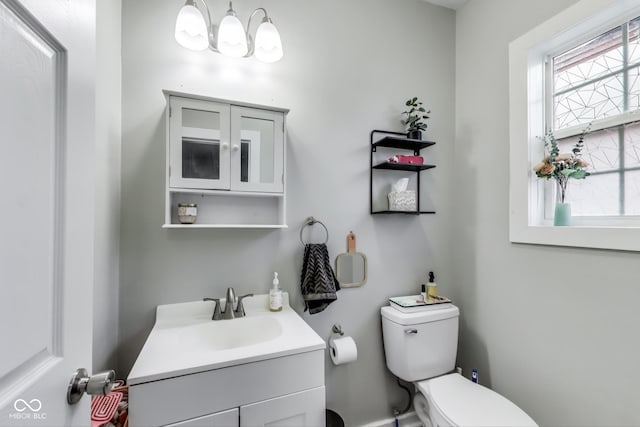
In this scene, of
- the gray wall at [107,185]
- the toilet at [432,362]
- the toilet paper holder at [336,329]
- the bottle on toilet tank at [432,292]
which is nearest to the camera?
the gray wall at [107,185]

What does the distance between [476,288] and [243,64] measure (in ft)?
5.84

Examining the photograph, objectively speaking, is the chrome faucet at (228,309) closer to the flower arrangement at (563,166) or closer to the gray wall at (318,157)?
the gray wall at (318,157)

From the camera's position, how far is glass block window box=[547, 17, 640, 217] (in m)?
1.13

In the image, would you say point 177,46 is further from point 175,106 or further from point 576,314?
point 576,314

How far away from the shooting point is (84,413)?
54 centimetres

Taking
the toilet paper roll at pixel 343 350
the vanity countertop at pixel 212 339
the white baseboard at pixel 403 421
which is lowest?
the white baseboard at pixel 403 421

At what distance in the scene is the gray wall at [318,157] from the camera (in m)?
1.24

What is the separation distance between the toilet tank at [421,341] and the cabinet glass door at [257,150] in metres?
0.95

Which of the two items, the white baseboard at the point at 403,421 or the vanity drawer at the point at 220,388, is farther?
the white baseboard at the point at 403,421

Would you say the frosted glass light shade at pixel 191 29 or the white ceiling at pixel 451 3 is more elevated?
the white ceiling at pixel 451 3

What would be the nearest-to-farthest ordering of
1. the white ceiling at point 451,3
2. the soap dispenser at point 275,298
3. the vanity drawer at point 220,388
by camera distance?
the vanity drawer at point 220,388 < the soap dispenser at point 275,298 < the white ceiling at point 451,3

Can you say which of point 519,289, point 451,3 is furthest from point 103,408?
point 451,3

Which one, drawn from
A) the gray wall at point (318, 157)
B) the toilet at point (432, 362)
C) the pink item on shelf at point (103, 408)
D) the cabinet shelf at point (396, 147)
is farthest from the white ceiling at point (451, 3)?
the pink item on shelf at point (103, 408)

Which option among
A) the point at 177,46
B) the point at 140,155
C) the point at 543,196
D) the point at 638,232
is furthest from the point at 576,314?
the point at 177,46
